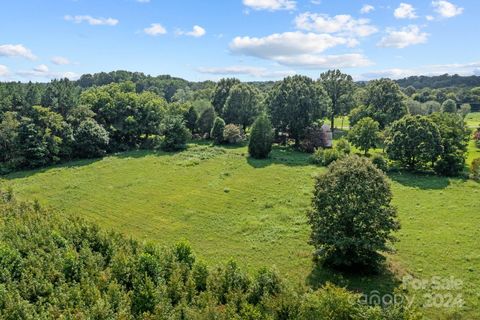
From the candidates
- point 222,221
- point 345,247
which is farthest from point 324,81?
point 345,247

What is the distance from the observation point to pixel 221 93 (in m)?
77.2

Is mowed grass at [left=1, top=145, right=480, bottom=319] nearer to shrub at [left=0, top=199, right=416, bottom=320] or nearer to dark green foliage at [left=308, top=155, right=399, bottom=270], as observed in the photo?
dark green foliage at [left=308, top=155, right=399, bottom=270]

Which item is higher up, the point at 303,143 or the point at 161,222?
the point at 303,143

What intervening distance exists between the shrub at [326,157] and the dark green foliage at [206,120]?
83.4ft

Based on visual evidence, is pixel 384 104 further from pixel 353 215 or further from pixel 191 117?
pixel 353 215

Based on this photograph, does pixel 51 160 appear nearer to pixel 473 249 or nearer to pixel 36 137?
pixel 36 137

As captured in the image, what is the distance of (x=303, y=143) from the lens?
5941 cm

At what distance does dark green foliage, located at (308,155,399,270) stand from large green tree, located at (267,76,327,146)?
3620 centimetres

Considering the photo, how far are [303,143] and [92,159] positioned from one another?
33.4 meters

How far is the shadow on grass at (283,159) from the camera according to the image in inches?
2023

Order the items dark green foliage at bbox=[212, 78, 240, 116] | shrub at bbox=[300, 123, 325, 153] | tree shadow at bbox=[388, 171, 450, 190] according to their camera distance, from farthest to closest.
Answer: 1. dark green foliage at bbox=[212, 78, 240, 116]
2. shrub at bbox=[300, 123, 325, 153]
3. tree shadow at bbox=[388, 171, 450, 190]

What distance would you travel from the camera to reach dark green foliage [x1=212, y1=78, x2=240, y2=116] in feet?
251

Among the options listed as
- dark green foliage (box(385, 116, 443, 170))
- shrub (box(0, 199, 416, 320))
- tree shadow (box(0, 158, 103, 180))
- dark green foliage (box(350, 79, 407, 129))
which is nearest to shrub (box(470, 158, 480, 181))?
dark green foliage (box(385, 116, 443, 170))

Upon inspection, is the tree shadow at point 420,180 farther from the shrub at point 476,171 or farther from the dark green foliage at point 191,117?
the dark green foliage at point 191,117
